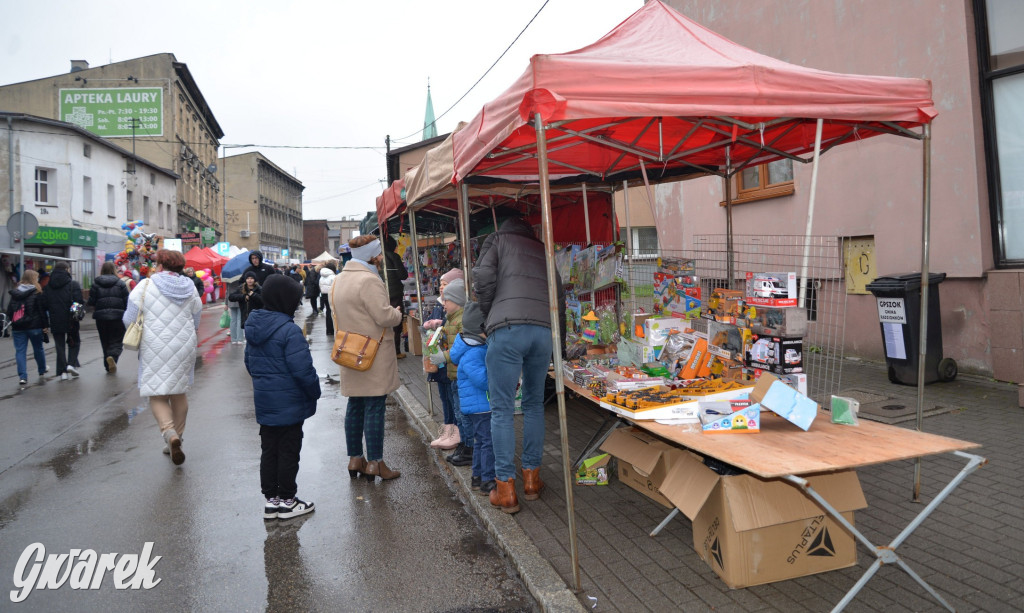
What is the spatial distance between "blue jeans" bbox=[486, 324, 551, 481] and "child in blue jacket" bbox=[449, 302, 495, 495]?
242 millimetres

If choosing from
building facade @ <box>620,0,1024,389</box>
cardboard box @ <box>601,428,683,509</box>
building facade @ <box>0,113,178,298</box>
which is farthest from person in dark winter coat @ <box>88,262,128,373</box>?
building facade @ <box>0,113,178,298</box>

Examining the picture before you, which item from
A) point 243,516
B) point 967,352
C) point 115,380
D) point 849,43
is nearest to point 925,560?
point 243,516

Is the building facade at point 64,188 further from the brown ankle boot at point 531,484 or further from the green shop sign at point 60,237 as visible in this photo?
the brown ankle boot at point 531,484

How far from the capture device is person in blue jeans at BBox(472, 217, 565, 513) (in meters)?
4.07

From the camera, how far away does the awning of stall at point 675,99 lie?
318 cm

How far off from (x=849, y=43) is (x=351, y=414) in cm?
776

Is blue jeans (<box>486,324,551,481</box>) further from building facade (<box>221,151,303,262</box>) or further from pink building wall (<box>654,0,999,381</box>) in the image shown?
building facade (<box>221,151,303,262</box>)

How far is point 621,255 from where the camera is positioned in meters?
5.42

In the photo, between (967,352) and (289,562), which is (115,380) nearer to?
(289,562)

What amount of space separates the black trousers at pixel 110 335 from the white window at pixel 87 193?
795 inches

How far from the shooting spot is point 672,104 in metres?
3.30

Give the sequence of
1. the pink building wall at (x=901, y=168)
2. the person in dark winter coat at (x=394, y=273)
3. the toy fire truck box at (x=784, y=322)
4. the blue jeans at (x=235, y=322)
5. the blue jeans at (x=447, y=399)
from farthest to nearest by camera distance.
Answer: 1. the blue jeans at (x=235, y=322)
2. the person in dark winter coat at (x=394, y=273)
3. the pink building wall at (x=901, y=168)
4. the blue jeans at (x=447, y=399)
5. the toy fire truck box at (x=784, y=322)

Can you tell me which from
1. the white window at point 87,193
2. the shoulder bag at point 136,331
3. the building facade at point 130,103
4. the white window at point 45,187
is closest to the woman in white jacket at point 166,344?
the shoulder bag at point 136,331

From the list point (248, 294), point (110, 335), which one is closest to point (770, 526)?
point (110, 335)
